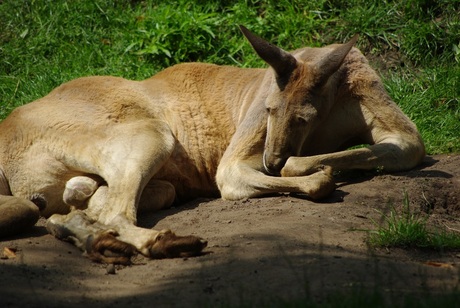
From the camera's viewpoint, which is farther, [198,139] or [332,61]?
[198,139]

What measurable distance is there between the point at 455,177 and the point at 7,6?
254 inches

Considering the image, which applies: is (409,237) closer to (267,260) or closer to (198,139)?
(267,260)

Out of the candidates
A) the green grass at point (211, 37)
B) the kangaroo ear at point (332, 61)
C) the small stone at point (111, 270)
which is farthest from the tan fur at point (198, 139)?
the green grass at point (211, 37)

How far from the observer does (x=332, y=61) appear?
20.4 ft

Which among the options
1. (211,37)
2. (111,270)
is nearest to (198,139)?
(111,270)

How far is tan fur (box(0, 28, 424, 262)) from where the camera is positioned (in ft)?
20.3

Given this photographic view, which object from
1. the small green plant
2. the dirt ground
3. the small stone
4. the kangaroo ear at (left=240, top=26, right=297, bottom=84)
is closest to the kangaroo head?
the kangaroo ear at (left=240, top=26, right=297, bottom=84)

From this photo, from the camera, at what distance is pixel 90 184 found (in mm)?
6234

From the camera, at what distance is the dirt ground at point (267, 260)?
13.7 ft

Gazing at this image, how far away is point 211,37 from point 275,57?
10.8 ft

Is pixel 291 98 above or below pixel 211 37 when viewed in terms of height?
above

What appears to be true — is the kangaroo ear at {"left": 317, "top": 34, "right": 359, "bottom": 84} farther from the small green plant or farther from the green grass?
the green grass

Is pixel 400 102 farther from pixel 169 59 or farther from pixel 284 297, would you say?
pixel 284 297

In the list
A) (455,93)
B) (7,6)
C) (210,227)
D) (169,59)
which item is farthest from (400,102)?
(7,6)
